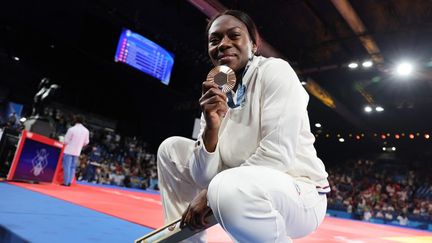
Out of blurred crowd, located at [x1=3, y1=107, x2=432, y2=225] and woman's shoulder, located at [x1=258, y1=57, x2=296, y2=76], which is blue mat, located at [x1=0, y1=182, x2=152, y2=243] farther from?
blurred crowd, located at [x1=3, y1=107, x2=432, y2=225]

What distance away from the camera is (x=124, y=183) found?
1091cm

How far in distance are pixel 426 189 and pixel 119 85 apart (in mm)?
14608

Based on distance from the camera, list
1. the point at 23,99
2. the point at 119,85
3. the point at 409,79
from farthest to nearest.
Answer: the point at 119,85 < the point at 23,99 < the point at 409,79

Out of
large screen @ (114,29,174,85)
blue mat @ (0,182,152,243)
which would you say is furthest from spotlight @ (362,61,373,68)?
blue mat @ (0,182,152,243)

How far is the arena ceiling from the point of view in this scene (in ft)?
A: 21.1

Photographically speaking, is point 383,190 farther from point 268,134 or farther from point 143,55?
point 268,134

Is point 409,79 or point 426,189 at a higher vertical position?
point 409,79

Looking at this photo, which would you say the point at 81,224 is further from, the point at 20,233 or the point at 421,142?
the point at 421,142

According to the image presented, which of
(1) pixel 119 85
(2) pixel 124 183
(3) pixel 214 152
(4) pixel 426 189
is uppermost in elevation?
(1) pixel 119 85

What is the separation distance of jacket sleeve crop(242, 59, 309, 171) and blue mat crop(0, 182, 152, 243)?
118 cm

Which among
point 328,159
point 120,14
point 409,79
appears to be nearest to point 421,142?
point 328,159

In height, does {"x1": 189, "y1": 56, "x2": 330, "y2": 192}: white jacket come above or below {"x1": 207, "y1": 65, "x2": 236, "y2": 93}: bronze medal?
below

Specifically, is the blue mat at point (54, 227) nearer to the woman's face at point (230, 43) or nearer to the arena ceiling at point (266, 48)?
the woman's face at point (230, 43)

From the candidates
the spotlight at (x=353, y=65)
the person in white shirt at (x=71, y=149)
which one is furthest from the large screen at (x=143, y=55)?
the spotlight at (x=353, y=65)
